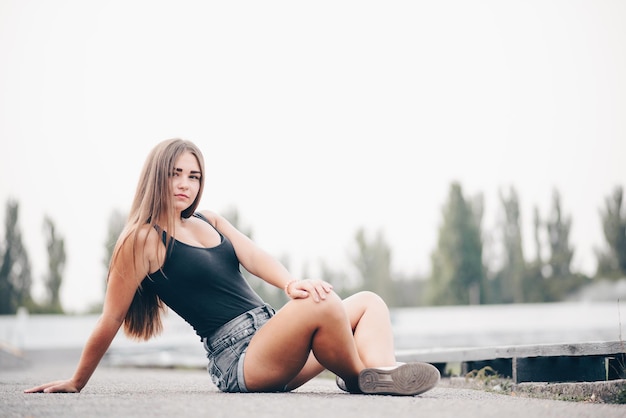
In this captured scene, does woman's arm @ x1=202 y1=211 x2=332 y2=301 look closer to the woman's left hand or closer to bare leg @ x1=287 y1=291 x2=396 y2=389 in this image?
the woman's left hand

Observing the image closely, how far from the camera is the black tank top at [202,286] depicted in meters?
3.11

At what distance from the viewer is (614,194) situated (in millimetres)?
32625

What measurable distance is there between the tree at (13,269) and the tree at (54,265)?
2.86 feet

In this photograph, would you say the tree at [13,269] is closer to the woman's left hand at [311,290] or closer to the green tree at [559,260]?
the green tree at [559,260]

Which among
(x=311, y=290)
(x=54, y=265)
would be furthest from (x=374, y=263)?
(x=311, y=290)

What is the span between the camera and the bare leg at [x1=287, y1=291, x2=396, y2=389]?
318cm

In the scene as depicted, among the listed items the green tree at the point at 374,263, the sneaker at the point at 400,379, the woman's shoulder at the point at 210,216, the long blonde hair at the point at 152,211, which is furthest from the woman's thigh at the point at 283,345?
the green tree at the point at 374,263

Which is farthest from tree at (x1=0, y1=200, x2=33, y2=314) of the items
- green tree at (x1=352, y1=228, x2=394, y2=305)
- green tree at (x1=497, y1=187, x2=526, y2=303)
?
green tree at (x1=497, y1=187, x2=526, y2=303)

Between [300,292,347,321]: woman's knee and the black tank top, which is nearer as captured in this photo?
[300,292,347,321]: woman's knee

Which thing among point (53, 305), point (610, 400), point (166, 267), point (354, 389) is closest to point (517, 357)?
point (610, 400)

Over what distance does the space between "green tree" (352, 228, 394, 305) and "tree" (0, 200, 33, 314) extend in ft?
52.1

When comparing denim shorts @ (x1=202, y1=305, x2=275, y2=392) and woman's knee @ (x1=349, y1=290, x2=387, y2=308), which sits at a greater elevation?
woman's knee @ (x1=349, y1=290, x2=387, y2=308)

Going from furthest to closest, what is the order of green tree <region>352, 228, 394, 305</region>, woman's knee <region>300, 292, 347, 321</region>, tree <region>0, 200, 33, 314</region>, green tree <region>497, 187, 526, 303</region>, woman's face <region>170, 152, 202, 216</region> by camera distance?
1. green tree <region>352, 228, 394, 305</region>
2. green tree <region>497, 187, 526, 303</region>
3. tree <region>0, 200, 33, 314</region>
4. woman's face <region>170, 152, 202, 216</region>
5. woman's knee <region>300, 292, 347, 321</region>

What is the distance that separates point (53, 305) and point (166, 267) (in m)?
28.8
